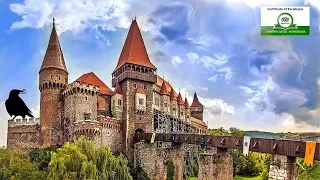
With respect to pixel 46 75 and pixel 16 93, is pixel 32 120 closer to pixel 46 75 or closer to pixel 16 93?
pixel 46 75

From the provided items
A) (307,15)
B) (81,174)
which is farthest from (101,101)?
(307,15)

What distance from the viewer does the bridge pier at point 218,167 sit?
23969 millimetres

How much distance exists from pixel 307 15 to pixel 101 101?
24.2 m

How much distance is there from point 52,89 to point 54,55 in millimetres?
2659

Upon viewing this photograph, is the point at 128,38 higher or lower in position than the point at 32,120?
higher

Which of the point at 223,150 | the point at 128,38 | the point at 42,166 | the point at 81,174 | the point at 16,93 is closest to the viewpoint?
the point at 16,93

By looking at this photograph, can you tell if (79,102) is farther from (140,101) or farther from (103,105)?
(140,101)

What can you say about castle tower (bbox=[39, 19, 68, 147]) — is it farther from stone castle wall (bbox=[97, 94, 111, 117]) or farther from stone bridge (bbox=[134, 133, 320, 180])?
stone bridge (bbox=[134, 133, 320, 180])

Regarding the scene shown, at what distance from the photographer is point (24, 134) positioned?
3784cm

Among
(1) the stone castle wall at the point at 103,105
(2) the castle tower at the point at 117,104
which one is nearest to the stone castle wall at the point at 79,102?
(1) the stone castle wall at the point at 103,105

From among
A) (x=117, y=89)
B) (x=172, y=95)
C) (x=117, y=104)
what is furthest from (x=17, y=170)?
(x=172, y=95)

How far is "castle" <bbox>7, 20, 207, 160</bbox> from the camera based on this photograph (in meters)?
37.0

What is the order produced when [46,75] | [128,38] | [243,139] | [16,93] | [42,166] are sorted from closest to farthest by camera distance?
1. [16,93]
2. [243,139]
3. [42,166]
4. [46,75]
5. [128,38]

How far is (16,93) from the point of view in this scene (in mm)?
18562
